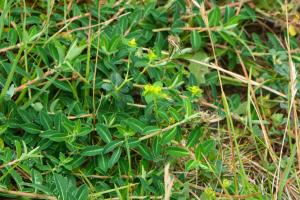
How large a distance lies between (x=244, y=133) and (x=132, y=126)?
0.59 metres

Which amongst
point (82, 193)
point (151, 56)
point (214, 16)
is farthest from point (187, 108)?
point (214, 16)

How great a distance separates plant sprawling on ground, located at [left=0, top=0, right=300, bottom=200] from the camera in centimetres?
188

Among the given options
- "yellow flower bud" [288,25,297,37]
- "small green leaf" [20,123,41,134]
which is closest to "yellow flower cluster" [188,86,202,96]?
"small green leaf" [20,123,41,134]

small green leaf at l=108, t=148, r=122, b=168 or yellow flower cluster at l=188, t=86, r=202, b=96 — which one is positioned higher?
yellow flower cluster at l=188, t=86, r=202, b=96

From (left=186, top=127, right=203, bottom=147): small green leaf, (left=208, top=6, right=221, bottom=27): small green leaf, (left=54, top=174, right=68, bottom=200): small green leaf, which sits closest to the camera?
(left=54, top=174, right=68, bottom=200): small green leaf

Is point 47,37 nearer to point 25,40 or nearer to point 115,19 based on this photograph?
point 25,40

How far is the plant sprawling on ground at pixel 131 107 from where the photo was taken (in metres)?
1.88

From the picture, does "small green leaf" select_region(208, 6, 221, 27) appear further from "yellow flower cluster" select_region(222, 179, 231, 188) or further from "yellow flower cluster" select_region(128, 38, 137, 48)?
"yellow flower cluster" select_region(222, 179, 231, 188)

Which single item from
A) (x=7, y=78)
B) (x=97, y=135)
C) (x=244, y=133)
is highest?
(x=7, y=78)

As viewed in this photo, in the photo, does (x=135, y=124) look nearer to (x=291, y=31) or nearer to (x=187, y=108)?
(x=187, y=108)

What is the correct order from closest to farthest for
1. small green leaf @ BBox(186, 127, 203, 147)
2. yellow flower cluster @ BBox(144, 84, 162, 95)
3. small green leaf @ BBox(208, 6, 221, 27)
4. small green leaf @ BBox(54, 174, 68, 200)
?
small green leaf @ BBox(54, 174, 68, 200)
yellow flower cluster @ BBox(144, 84, 162, 95)
small green leaf @ BBox(186, 127, 203, 147)
small green leaf @ BBox(208, 6, 221, 27)

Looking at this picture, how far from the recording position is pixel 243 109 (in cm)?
231

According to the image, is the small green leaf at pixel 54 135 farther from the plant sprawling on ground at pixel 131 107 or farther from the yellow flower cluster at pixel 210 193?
the yellow flower cluster at pixel 210 193

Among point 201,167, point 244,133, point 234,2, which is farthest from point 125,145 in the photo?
point 234,2
